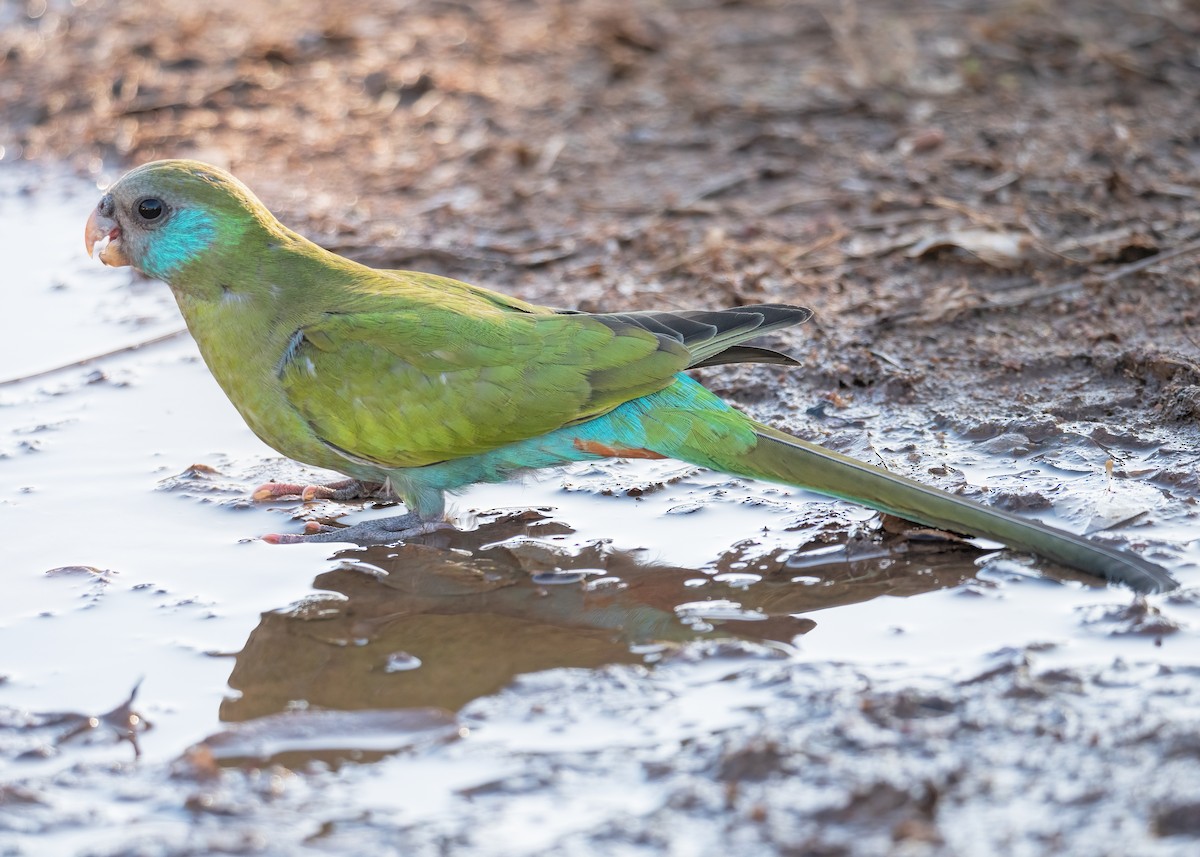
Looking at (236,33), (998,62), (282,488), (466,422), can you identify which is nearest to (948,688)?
(466,422)

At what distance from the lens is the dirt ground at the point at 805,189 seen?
329 centimetres

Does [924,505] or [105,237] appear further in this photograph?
[105,237]

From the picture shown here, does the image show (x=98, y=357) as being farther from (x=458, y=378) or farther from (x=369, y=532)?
(x=458, y=378)

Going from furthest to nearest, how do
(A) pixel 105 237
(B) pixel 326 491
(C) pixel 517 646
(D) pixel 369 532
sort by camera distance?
(B) pixel 326 491, (A) pixel 105 237, (D) pixel 369 532, (C) pixel 517 646

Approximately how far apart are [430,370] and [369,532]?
62cm

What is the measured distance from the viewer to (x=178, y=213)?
473 centimetres

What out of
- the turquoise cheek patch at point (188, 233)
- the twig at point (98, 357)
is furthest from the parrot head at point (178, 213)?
the twig at point (98, 357)

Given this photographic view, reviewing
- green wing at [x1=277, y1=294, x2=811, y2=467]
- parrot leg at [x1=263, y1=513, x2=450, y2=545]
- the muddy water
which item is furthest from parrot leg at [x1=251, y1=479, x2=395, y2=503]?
green wing at [x1=277, y1=294, x2=811, y2=467]

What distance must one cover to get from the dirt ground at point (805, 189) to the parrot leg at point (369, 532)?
1272 mm

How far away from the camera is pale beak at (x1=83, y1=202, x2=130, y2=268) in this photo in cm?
482

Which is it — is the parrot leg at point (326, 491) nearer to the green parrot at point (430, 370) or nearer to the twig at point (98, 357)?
the green parrot at point (430, 370)

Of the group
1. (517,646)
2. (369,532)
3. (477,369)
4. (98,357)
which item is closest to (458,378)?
(477,369)

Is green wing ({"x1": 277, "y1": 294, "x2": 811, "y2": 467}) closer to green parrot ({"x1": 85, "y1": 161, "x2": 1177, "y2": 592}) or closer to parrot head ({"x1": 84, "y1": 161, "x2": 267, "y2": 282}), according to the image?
green parrot ({"x1": 85, "y1": 161, "x2": 1177, "y2": 592})

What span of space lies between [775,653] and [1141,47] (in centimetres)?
576
